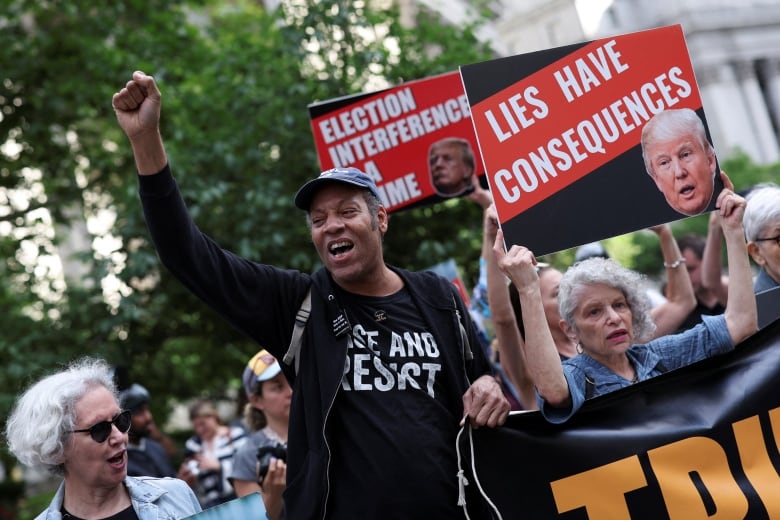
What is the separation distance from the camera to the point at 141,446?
6.30m

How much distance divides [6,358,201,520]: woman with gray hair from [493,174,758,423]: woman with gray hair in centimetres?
133

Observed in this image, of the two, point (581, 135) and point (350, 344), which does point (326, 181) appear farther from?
point (581, 135)

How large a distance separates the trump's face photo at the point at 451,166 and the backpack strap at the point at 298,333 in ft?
8.22

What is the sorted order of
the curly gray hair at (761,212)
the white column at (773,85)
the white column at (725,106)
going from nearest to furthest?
1. the curly gray hair at (761,212)
2. the white column at (725,106)
3. the white column at (773,85)

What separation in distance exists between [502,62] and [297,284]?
3.77 ft

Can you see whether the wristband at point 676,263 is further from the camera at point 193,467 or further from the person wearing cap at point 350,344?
the camera at point 193,467

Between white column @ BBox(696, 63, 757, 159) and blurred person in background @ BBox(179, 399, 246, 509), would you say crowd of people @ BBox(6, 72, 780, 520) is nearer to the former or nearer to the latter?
blurred person in background @ BBox(179, 399, 246, 509)

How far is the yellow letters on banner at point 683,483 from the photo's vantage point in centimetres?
346

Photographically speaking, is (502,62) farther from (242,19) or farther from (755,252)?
(242,19)

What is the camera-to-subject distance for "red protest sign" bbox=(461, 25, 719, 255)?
3748 millimetres

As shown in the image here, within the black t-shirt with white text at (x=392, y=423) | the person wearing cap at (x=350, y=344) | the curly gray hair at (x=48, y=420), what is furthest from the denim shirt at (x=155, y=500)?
the black t-shirt with white text at (x=392, y=423)

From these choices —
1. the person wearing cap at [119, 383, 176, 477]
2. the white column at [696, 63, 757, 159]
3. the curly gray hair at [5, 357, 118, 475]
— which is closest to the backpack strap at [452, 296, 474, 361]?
the curly gray hair at [5, 357, 118, 475]

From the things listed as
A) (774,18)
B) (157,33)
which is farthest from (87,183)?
(774,18)

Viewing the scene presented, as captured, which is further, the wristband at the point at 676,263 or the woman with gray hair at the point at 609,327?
the wristband at the point at 676,263
